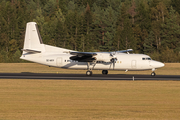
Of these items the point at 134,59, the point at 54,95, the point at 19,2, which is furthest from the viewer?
the point at 19,2

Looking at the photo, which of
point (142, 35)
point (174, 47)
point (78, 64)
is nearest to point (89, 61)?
point (78, 64)

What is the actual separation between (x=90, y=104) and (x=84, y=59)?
1723cm

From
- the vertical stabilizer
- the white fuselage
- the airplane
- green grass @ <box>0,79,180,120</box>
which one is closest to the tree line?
the vertical stabilizer

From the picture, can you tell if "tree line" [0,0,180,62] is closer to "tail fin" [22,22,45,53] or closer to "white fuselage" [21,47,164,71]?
"tail fin" [22,22,45,53]

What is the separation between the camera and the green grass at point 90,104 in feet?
39.3

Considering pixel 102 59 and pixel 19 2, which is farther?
pixel 19 2

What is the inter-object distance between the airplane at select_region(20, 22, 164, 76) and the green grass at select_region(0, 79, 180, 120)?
11.4m

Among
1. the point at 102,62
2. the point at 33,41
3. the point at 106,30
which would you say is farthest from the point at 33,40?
the point at 106,30

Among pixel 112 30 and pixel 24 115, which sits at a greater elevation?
pixel 112 30

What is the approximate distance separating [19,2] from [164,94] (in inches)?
4020

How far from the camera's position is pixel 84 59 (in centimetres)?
3169

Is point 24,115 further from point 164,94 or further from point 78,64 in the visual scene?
point 78,64

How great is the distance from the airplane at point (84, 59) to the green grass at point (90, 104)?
447 inches

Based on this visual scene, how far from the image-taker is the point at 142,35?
284 ft
